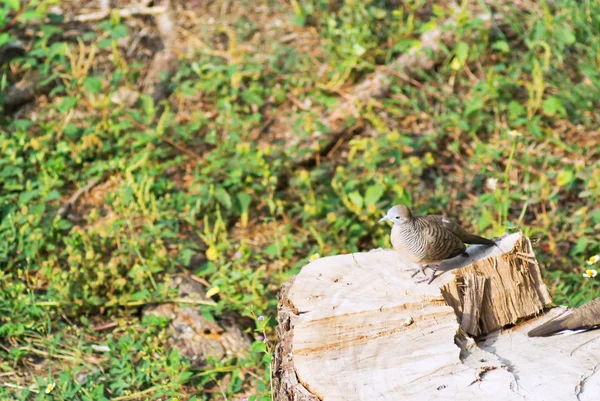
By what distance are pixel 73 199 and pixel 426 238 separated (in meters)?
3.22

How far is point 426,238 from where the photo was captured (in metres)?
3.37

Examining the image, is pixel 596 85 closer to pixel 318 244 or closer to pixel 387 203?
pixel 387 203

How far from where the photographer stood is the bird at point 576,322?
3.04m

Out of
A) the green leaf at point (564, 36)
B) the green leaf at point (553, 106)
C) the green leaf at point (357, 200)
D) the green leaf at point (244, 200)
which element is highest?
the green leaf at point (564, 36)

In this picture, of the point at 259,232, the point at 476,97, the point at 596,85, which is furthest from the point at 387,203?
the point at 596,85

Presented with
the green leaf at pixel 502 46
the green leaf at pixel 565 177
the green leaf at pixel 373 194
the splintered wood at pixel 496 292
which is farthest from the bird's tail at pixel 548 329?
the green leaf at pixel 502 46

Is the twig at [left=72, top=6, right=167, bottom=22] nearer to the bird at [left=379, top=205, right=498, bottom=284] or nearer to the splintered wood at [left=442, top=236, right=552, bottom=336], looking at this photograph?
the bird at [left=379, top=205, right=498, bottom=284]

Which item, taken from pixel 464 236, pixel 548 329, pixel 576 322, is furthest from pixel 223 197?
pixel 576 322

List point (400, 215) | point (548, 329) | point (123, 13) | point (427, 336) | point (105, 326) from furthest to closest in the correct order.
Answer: point (123, 13), point (105, 326), point (400, 215), point (548, 329), point (427, 336)

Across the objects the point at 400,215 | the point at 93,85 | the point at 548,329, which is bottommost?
the point at 93,85

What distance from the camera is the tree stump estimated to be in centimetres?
270

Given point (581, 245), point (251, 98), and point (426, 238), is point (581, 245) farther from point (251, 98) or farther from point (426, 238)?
point (251, 98)

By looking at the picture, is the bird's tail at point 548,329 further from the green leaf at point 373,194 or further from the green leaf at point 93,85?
the green leaf at point 93,85

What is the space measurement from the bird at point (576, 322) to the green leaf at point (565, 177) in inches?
91.0
